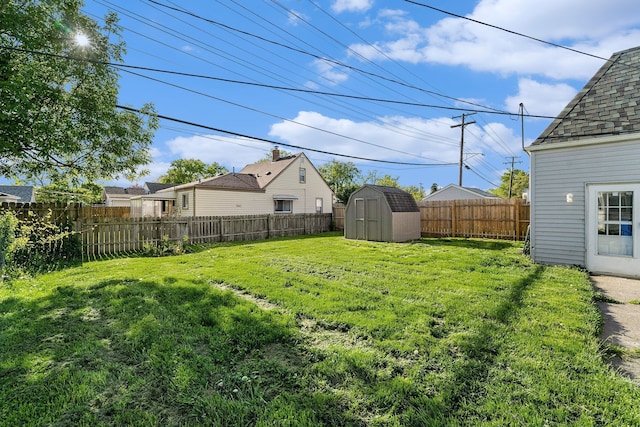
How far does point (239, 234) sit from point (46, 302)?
33.0ft

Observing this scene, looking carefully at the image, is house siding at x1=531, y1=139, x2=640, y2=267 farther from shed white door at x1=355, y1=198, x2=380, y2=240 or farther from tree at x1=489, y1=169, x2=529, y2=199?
tree at x1=489, y1=169, x2=529, y2=199

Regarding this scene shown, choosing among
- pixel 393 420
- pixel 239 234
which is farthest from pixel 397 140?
pixel 393 420

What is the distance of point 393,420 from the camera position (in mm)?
2215

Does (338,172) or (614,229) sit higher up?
(338,172)

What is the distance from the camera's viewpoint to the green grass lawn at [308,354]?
233 cm

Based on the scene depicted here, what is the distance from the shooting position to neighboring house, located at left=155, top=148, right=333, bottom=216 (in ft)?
66.9

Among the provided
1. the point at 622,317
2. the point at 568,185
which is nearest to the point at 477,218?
the point at 568,185

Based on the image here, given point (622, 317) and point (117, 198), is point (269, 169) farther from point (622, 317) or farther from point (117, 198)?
point (622, 317)

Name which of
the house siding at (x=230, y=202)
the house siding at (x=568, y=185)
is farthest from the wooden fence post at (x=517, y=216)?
the house siding at (x=230, y=202)

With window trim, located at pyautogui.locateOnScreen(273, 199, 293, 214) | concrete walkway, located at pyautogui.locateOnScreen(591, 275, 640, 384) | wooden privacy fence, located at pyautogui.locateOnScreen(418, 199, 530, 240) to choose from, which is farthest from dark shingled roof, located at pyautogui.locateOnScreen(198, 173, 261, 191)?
concrete walkway, located at pyautogui.locateOnScreen(591, 275, 640, 384)

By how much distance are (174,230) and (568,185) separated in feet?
42.7

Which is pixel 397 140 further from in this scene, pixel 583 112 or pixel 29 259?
pixel 29 259

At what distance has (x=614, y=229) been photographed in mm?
7316

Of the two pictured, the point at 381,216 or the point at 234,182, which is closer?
the point at 381,216
